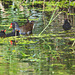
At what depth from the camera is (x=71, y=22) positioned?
8023mm

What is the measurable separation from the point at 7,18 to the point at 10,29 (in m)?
1.01

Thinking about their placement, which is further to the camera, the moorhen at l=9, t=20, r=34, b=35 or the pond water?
the moorhen at l=9, t=20, r=34, b=35

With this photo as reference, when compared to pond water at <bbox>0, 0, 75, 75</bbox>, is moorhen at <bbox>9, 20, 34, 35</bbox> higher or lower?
higher

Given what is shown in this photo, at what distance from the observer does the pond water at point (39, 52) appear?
4039mm

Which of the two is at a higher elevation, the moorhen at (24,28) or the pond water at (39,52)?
the moorhen at (24,28)

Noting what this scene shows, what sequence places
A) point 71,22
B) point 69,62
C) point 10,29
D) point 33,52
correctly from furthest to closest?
1. point 71,22
2. point 10,29
3. point 33,52
4. point 69,62

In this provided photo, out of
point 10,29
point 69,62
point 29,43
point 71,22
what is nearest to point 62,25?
point 71,22

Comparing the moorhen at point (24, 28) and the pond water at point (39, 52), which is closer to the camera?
the pond water at point (39, 52)

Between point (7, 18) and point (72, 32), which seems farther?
point (7, 18)

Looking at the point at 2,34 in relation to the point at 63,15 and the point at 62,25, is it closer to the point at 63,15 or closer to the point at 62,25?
the point at 62,25

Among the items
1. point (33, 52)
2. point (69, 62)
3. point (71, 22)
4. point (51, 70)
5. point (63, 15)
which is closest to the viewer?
point (51, 70)

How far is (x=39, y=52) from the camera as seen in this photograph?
16.6 ft

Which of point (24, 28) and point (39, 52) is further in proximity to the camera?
point (24, 28)

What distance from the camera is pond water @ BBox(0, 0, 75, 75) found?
404cm
